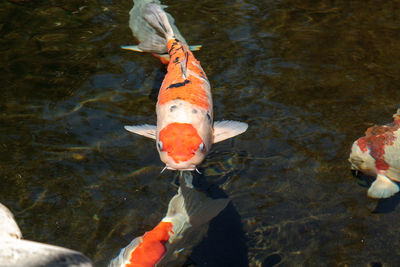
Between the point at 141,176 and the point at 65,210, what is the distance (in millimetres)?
838

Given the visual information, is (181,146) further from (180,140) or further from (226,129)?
(226,129)

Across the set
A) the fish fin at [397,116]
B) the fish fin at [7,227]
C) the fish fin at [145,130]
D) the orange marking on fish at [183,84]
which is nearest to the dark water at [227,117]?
the fish fin at [397,116]

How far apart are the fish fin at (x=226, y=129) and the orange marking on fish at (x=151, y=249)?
1.03 metres

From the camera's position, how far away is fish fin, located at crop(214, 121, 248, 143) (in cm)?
415

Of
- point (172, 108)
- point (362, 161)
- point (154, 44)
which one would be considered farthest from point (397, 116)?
point (154, 44)

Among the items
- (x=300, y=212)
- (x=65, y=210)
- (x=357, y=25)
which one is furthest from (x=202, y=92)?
(x=357, y=25)

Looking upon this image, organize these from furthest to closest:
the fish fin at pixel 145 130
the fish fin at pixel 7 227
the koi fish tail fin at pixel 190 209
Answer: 1. the fish fin at pixel 145 130
2. the koi fish tail fin at pixel 190 209
3. the fish fin at pixel 7 227

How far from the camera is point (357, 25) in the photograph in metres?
6.68

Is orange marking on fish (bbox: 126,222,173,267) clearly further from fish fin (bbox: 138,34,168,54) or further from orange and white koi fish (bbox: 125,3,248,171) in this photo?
fish fin (bbox: 138,34,168,54)

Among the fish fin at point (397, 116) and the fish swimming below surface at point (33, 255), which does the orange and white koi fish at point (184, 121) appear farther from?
the fish fin at point (397, 116)

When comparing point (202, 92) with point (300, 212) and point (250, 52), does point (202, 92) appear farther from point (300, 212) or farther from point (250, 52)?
point (250, 52)

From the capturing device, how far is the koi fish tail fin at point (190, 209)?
3836 millimetres

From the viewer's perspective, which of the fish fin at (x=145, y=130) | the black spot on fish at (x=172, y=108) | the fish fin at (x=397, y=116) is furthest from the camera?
the fish fin at (x=397, y=116)

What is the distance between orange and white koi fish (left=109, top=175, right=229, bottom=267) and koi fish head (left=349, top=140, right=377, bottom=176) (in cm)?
147
